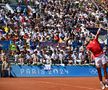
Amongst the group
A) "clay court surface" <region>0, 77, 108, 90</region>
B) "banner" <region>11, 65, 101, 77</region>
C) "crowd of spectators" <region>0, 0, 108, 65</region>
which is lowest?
"clay court surface" <region>0, 77, 108, 90</region>

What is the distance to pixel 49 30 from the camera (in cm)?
3134

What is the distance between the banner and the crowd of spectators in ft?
1.51

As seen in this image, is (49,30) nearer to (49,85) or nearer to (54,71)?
(54,71)

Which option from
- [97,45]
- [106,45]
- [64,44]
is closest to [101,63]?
[97,45]

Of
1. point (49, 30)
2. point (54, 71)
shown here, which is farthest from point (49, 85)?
point (49, 30)

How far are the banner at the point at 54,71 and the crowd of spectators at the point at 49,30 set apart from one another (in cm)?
46

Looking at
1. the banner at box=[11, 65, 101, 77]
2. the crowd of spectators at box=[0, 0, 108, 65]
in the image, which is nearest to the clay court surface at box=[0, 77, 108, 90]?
the banner at box=[11, 65, 101, 77]

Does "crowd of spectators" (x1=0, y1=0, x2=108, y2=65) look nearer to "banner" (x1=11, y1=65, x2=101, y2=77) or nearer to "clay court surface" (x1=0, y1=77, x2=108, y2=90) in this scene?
"banner" (x1=11, y1=65, x2=101, y2=77)

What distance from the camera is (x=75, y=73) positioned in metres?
28.6

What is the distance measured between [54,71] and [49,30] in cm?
448

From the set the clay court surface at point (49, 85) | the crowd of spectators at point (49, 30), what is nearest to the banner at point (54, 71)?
the crowd of spectators at point (49, 30)

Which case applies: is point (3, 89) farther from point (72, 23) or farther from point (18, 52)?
point (72, 23)

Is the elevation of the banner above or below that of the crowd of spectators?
below

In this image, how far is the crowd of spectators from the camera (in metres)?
28.2
